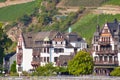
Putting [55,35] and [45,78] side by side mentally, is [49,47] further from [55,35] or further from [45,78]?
[45,78]

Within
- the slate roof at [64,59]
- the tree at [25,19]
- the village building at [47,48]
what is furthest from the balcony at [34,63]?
the tree at [25,19]

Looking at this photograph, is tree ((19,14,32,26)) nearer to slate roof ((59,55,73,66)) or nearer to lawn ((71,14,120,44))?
lawn ((71,14,120,44))

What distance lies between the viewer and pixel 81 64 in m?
135

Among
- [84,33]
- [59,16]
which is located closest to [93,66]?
[84,33]

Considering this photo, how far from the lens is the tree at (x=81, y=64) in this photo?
133875 mm

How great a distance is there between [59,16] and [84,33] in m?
25.5

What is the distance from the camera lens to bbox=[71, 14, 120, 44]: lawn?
171000 millimetres

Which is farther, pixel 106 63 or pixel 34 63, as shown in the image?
pixel 34 63

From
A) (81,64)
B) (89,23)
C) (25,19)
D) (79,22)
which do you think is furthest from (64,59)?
A: (25,19)

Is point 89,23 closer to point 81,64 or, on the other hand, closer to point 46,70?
point 46,70

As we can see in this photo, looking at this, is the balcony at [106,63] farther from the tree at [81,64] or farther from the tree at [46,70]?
the tree at [46,70]

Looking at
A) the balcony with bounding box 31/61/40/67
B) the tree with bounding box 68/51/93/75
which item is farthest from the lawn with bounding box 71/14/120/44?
the tree with bounding box 68/51/93/75

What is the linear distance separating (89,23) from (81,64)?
148ft

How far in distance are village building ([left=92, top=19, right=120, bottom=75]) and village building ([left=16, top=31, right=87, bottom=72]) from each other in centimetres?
435
